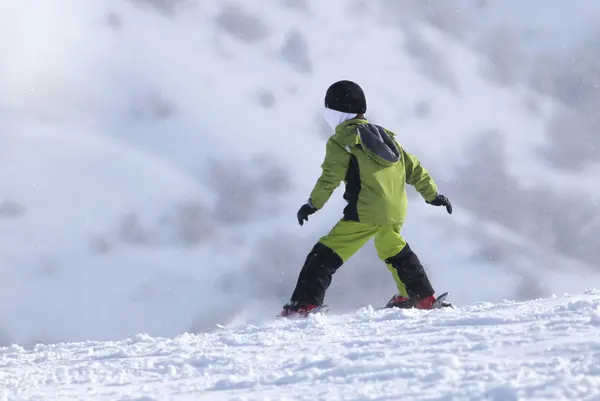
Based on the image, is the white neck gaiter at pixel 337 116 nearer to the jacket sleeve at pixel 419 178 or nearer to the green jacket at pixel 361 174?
the green jacket at pixel 361 174

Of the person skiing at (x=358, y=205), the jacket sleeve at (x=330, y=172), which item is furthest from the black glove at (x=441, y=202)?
the jacket sleeve at (x=330, y=172)

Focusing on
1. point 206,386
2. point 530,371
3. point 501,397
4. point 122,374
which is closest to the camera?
point 501,397

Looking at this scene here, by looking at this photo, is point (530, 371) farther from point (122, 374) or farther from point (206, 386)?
point (122, 374)

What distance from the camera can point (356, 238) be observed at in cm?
577

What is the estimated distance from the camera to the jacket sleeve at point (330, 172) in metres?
5.62

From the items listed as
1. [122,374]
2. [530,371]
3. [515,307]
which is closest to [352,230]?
[515,307]

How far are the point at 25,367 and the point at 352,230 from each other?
2.58m

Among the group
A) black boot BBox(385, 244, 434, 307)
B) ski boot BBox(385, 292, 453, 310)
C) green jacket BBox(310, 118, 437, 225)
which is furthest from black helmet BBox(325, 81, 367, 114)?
ski boot BBox(385, 292, 453, 310)

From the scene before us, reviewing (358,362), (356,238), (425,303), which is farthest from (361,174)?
(358,362)

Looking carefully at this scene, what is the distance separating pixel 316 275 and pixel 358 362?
8.46ft

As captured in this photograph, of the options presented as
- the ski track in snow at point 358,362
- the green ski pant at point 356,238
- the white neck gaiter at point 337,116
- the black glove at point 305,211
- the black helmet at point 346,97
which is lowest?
the ski track in snow at point 358,362

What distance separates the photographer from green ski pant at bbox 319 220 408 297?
18.9 ft

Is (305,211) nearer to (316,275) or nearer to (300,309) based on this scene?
(316,275)

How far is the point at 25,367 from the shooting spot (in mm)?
4551
